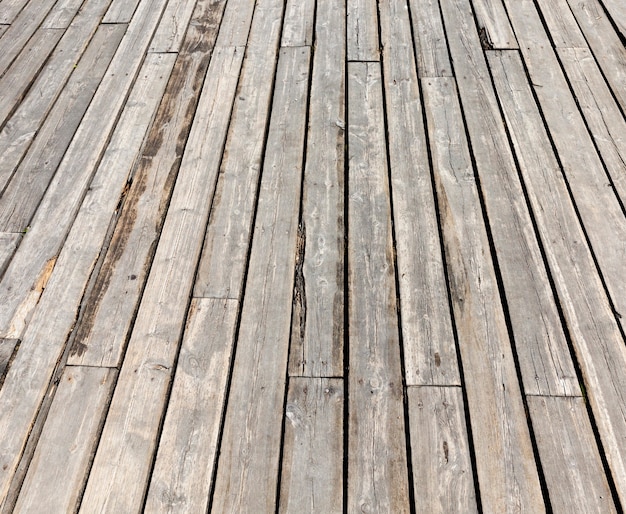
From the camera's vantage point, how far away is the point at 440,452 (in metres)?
1.40

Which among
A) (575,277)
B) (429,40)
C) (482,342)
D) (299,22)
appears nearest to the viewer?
(482,342)

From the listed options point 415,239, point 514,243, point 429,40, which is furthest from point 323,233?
point 429,40

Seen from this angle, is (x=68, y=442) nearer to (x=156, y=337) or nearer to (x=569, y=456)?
(x=156, y=337)

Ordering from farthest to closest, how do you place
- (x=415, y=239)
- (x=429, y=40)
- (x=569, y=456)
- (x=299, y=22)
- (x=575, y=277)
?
(x=299, y=22) < (x=429, y=40) < (x=415, y=239) < (x=575, y=277) < (x=569, y=456)

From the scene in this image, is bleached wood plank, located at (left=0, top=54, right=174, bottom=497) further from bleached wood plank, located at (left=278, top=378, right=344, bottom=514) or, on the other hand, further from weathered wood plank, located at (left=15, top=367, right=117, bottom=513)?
bleached wood plank, located at (left=278, top=378, right=344, bottom=514)

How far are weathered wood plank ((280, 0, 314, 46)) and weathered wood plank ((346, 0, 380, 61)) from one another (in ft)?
0.24

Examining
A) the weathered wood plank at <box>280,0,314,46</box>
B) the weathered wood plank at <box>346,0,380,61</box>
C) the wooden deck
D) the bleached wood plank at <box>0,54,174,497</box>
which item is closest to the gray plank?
the wooden deck

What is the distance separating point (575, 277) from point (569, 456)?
538mm

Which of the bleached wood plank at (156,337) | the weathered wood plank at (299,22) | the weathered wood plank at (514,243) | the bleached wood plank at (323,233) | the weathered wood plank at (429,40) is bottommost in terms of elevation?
the weathered wood plank at (299,22)

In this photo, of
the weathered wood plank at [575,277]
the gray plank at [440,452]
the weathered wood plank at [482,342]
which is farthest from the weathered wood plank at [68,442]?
the weathered wood plank at [575,277]

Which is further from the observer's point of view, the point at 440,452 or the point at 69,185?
the point at 69,185

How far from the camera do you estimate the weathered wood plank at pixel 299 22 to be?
2693 millimetres

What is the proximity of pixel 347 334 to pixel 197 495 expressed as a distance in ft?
1.76

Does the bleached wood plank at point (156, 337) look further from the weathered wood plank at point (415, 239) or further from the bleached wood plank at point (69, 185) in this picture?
the weathered wood plank at point (415, 239)
